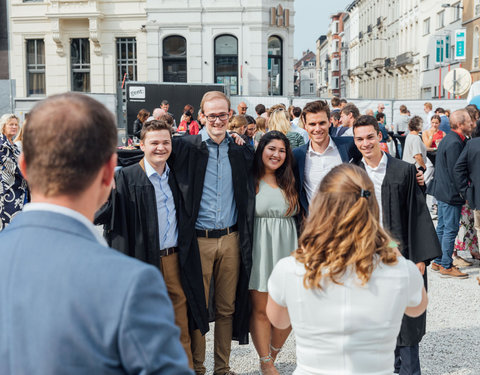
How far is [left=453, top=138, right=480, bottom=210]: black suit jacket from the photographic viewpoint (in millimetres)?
7059

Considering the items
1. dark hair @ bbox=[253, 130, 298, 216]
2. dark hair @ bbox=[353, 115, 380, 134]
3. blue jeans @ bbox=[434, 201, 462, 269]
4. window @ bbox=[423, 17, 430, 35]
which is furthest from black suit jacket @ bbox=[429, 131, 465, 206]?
window @ bbox=[423, 17, 430, 35]

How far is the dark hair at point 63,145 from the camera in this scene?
4.46 feet

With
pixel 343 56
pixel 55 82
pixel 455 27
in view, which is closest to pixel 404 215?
pixel 55 82

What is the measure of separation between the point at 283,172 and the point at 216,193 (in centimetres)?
57

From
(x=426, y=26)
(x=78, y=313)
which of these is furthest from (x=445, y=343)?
(x=426, y=26)

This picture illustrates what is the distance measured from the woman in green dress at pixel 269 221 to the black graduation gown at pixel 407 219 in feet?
2.43

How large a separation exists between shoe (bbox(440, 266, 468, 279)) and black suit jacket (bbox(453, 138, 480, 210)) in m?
0.92

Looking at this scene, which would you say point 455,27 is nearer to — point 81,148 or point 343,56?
point 81,148

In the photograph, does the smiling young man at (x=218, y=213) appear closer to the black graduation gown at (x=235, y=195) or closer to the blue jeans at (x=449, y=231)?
the black graduation gown at (x=235, y=195)

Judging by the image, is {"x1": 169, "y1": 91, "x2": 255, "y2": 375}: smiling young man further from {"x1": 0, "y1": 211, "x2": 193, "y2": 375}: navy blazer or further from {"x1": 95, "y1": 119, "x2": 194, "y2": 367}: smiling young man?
{"x1": 0, "y1": 211, "x2": 193, "y2": 375}: navy blazer

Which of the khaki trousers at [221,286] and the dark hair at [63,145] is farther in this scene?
the khaki trousers at [221,286]

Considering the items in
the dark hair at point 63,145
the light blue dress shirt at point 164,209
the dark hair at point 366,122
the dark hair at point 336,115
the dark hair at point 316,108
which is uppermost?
the dark hair at point 336,115

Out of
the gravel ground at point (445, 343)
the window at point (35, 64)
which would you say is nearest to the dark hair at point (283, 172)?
the gravel ground at point (445, 343)

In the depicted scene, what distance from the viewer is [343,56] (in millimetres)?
97812
